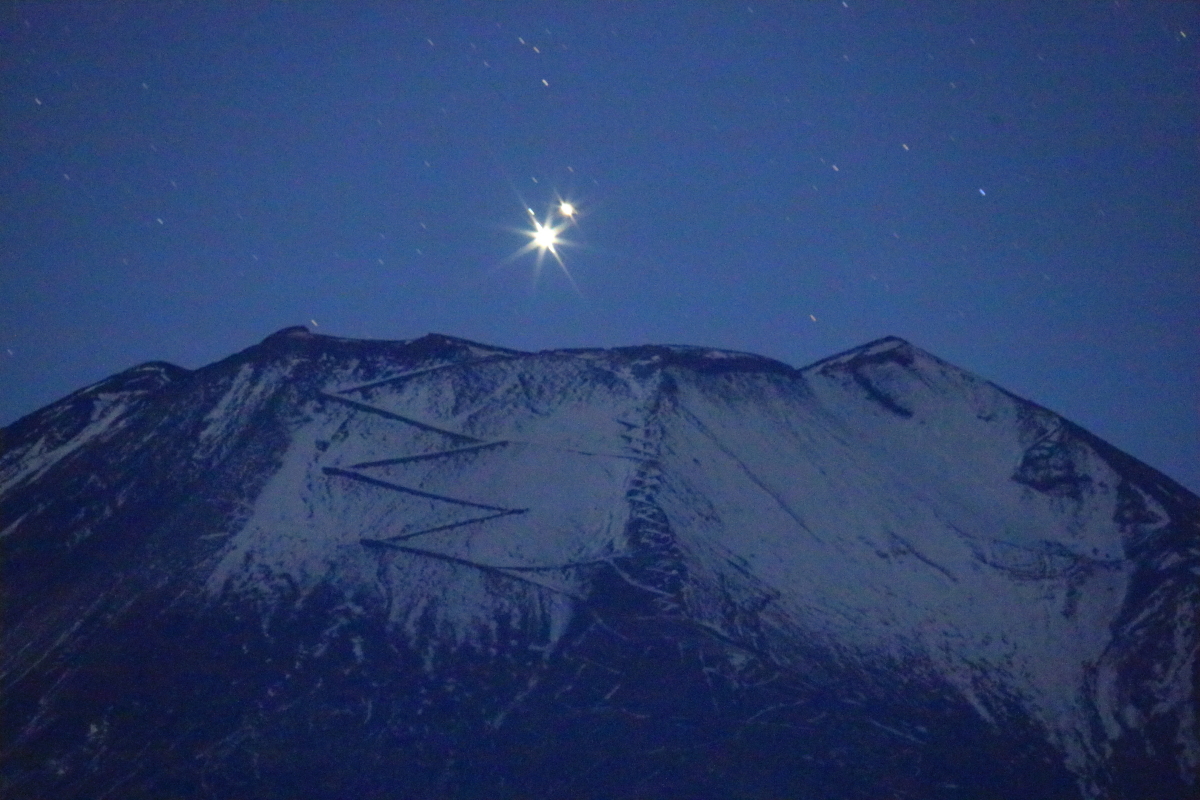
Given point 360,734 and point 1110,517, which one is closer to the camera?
point 360,734

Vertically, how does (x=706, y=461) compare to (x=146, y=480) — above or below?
above

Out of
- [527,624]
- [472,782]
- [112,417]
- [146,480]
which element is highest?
[112,417]

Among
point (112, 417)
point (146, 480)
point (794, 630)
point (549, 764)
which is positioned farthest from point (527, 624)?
point (112, 417)

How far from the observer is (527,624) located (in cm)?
2644

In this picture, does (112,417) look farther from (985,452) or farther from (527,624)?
(985,452)

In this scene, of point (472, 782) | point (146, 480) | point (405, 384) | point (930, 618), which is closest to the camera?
point (472, 782)

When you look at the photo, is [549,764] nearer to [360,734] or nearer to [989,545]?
[360,734]

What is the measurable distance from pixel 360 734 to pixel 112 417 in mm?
18236

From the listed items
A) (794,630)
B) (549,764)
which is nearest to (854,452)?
(794,630)

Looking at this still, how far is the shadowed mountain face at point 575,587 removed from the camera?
22938 millimetres

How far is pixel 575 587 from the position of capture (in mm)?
27234

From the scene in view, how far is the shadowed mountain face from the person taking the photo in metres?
22.9

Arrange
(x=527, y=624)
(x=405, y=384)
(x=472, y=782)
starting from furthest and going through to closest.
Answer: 1. (x=405, y=384)
2. (x=527, y=624)
3. (x=472, y=782)

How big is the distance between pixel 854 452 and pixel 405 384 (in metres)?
14.7
